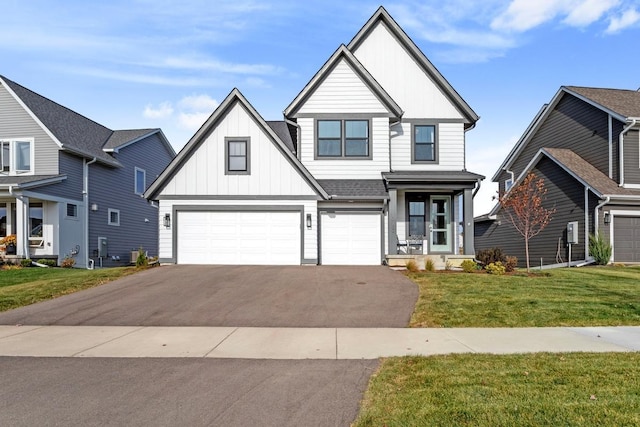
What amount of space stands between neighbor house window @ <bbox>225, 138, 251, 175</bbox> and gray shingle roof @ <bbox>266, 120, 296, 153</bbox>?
8.19 ft

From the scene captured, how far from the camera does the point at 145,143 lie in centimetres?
2980

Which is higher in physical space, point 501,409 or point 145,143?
point 145,143

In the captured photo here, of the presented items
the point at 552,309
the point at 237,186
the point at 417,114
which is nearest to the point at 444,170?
the point at 417,114

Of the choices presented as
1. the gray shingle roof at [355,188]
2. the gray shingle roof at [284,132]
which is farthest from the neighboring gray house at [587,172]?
the gray shingle roof at [284,132]

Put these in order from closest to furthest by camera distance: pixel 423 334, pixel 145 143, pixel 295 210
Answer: pixel 423 334 → pixel 295 210 → pixel 145 143

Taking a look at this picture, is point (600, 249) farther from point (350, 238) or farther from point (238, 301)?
point (238, 301)

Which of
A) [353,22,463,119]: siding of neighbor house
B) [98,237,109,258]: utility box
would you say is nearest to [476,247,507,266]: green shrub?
[353,22,463,119]: siding of neighbor house

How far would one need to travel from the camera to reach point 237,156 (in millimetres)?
18031

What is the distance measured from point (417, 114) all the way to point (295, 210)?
6.85 m

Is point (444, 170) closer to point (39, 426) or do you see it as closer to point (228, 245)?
point (228, 245)

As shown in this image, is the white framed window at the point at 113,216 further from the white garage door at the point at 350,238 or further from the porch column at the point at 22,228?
the white garage door at the point at 350,238

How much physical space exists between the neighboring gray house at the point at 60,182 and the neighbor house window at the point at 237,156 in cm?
934

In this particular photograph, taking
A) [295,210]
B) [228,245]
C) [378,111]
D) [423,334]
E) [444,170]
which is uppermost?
[378,111]

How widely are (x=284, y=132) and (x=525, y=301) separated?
14.2 metres
